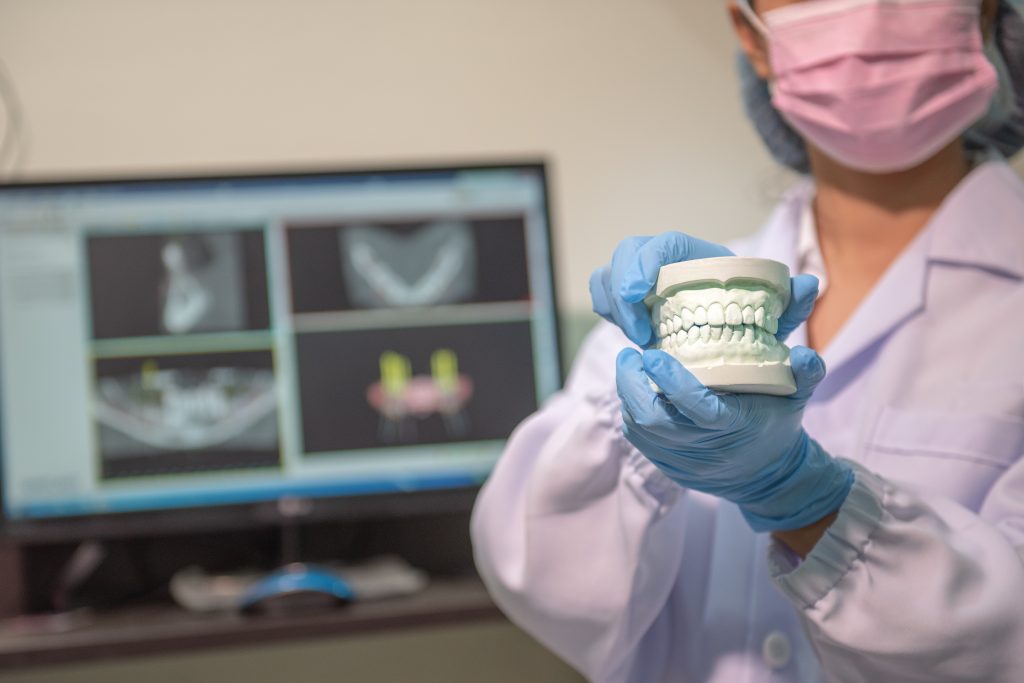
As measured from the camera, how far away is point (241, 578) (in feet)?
5.38

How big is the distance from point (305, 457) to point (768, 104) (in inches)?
33.8

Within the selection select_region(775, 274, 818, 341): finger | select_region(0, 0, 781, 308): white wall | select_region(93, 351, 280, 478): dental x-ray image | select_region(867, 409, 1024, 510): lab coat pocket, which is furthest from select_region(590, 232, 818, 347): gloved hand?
select_region(0, 0, 781, 308): white wall

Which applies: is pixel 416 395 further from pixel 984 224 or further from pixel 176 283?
pixel 984 224

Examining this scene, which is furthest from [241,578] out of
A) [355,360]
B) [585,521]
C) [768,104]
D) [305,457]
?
[768,104]

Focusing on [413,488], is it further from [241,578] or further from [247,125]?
[247,125]

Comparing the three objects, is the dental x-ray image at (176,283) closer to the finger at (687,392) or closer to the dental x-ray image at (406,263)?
the dental x-ray image at (406,263)

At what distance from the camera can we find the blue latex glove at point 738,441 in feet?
2.31

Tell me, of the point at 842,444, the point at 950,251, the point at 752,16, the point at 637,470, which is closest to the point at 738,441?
the point at 637,470

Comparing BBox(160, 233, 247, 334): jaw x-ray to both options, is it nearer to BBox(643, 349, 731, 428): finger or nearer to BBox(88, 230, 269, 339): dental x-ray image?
BBox(88, 230, 269, 339): dental x-ray image

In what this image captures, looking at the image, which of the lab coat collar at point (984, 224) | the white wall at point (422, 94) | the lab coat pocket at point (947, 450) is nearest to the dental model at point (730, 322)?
the lab coat pocket at point (947, 450)

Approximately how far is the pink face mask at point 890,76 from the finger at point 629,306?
359 millimetres

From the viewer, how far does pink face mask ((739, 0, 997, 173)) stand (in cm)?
102

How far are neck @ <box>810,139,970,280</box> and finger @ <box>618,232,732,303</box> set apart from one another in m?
0.37

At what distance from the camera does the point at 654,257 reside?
→ 2.47 ft
